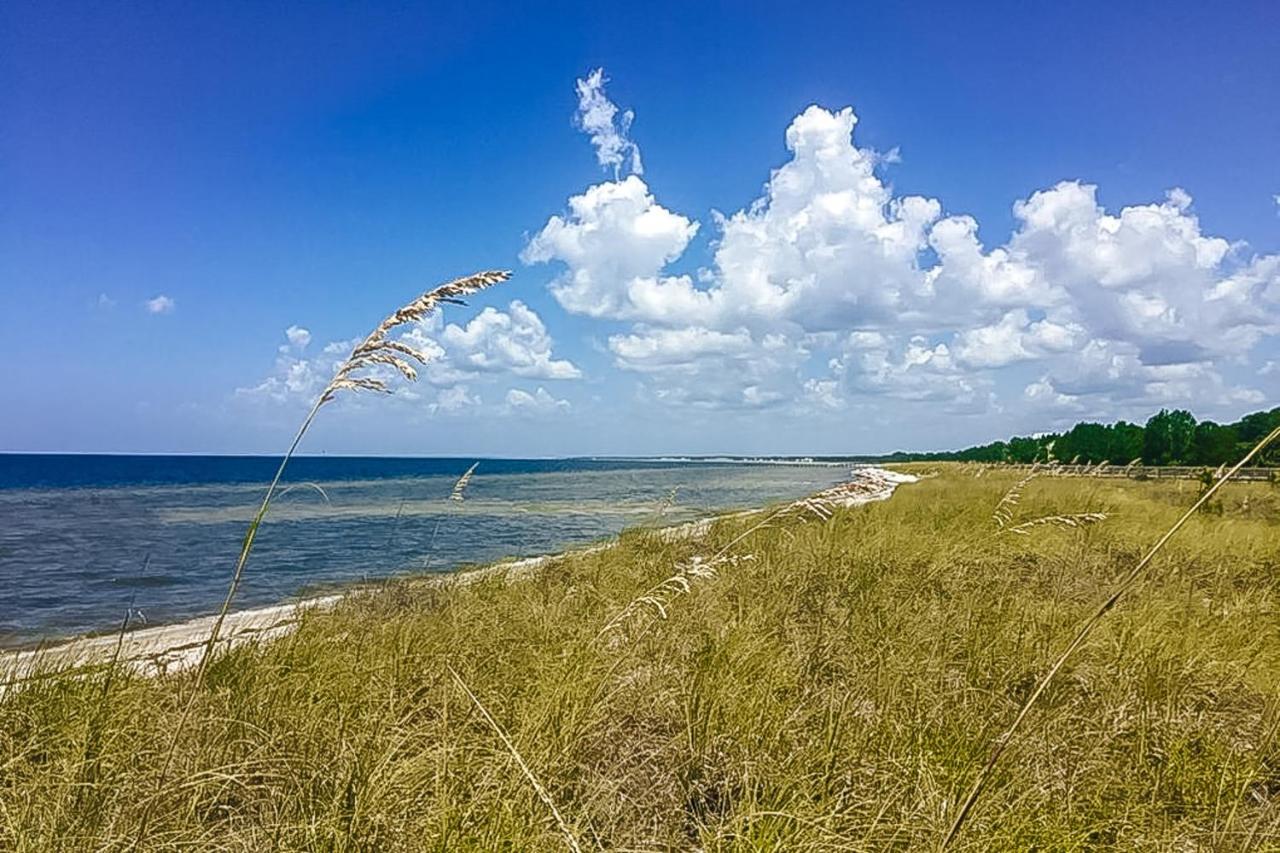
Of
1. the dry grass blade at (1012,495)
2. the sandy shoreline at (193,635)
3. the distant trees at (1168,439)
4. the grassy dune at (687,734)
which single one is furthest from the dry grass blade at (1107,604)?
the distant trees at (1168,439)

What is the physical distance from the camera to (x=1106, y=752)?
9.99 feet

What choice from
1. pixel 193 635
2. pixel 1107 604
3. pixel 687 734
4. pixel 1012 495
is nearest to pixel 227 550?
pixel 193 635

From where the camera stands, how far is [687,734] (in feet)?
10.4

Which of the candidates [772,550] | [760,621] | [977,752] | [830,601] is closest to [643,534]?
[772,550]

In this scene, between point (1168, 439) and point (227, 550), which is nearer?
point (227, 550)

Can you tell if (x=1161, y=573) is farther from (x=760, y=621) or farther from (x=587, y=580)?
(x=587, y=580)

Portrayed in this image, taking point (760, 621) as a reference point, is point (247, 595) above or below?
below

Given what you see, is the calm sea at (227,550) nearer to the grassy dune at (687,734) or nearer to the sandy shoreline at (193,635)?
the sandy shoreline at (193,635)

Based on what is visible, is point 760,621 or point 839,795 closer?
point 839,795

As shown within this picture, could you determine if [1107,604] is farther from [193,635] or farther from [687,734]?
[193,635]

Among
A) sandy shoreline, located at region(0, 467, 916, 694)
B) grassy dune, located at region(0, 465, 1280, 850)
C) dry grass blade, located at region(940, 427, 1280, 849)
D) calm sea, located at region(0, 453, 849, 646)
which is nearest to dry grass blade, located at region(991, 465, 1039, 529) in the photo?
grassy dune, located at region(0, 465, 1280, 850)

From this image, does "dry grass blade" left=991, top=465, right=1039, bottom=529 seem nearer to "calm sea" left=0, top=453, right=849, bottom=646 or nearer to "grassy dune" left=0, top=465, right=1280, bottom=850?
"grassy dune" left=0, top=465, right=1280, bottom=850

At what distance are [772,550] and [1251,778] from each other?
17.3ft

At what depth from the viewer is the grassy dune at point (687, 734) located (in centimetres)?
240
